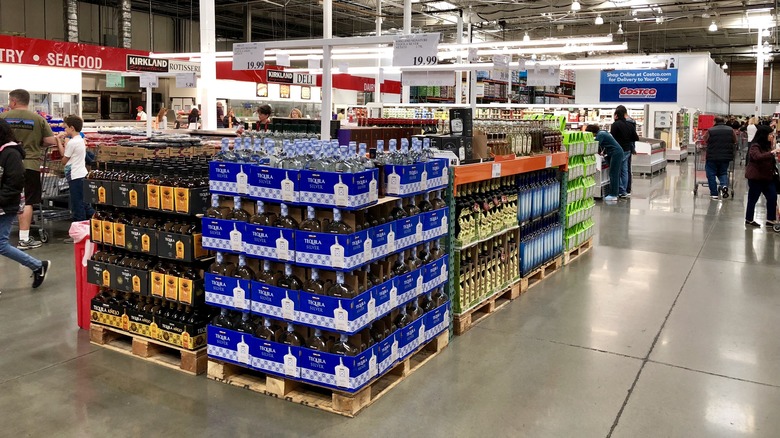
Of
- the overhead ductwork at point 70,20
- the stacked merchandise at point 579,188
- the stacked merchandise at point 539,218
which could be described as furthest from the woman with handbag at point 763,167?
the overhead ductwork at point 70,20

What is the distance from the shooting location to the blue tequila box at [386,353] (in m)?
3.88

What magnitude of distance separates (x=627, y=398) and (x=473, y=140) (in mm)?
2401

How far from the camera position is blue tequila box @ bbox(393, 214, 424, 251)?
4.03m

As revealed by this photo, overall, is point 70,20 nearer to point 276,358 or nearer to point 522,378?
point 276,358

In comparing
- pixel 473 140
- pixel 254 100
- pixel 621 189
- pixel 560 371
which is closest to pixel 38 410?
pixel 560 371

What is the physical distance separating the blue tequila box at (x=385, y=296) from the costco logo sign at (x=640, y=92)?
22.8 meters

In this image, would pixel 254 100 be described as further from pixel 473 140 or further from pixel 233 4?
pixel 473 140

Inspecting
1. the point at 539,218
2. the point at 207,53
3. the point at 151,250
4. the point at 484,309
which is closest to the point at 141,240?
the point at 151,250

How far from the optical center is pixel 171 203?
4320 mm

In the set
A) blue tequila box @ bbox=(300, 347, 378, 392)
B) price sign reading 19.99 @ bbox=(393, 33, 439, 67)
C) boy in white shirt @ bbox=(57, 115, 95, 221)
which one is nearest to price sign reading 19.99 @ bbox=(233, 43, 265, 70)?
price sign reading 19.99 @ bbox=(393, 33, 439, 67)

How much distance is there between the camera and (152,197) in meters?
4.39

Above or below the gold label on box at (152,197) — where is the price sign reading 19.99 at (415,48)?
above

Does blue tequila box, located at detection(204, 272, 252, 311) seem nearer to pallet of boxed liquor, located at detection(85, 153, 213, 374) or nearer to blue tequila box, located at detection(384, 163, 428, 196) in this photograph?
pallet of boxed liquor, located at detection(85, 153, 213, 374)

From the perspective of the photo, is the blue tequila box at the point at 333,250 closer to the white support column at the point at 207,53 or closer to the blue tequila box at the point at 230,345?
the blue tequila box at the point at 230,345
